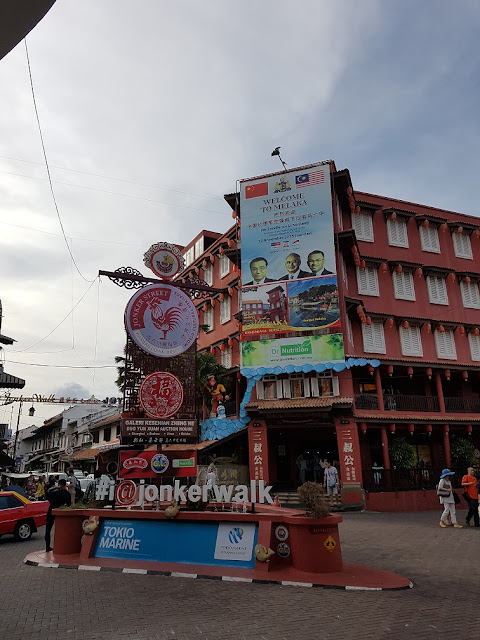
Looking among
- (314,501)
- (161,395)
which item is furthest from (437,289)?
(314,501)

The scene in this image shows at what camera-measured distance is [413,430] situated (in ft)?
82.9

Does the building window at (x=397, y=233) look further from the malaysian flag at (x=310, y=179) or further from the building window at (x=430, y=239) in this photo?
the malaysian flag at (x=310, y=179)

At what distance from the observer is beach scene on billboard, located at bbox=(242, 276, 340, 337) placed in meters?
23.9

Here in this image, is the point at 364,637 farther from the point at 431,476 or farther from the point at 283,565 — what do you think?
the point at 431,476

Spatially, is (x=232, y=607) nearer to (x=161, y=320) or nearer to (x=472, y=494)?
(x=161, y=320)

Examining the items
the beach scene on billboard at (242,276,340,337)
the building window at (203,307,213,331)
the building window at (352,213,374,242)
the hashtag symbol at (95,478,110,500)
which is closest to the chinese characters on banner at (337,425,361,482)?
the beach scene on billboard at (242,276,340,337)

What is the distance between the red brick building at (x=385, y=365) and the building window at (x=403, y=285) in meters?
0.09

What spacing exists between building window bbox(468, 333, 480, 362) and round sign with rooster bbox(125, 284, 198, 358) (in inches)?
799

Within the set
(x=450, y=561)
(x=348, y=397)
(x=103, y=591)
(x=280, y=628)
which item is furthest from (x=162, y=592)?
(x=348, y=397)

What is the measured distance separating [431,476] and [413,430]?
251cm

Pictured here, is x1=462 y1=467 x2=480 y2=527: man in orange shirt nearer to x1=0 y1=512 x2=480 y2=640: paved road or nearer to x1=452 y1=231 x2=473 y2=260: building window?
x1=0 y1=512 x2=480 y2=640: paved road

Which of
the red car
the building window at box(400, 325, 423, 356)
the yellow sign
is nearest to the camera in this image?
the yellow sign

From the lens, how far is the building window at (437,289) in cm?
2889

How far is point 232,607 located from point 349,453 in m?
16.9
